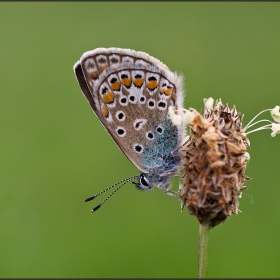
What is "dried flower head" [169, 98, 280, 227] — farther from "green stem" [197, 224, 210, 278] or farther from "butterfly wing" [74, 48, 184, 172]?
"butterfly wing" [74, 48, 184, 172]

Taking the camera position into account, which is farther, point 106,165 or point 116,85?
point 106,165

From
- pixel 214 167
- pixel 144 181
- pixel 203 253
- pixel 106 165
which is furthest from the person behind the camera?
pixel 106 165

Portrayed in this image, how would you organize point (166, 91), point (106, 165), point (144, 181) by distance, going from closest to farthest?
point (166, 91)
point (144, 181)
point (106, 165)

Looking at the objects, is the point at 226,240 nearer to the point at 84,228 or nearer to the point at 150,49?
the point at 84,228

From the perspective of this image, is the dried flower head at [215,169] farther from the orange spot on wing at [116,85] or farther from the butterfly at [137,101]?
the orange spot on wing at [116,85]

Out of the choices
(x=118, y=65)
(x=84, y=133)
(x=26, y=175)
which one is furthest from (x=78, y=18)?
(x=118, y=65)

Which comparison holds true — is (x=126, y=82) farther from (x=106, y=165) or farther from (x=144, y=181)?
(x=106, y=165)

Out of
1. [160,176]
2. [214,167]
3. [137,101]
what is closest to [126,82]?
[137,101]
